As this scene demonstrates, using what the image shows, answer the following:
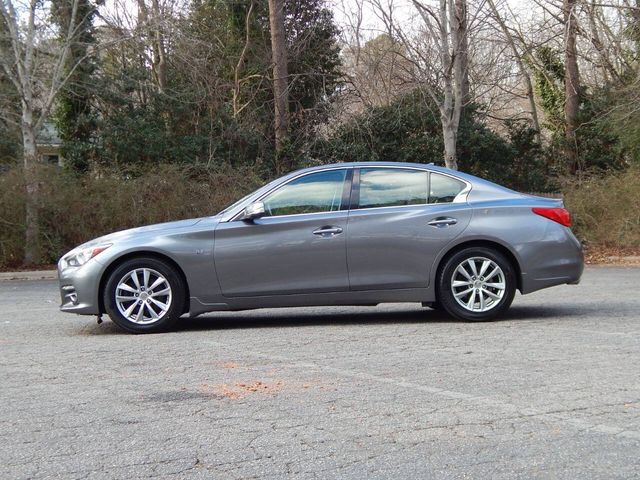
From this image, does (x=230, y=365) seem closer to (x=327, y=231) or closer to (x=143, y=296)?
(x=143, y=296)

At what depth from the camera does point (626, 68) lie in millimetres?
26219

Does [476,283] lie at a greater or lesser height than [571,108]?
lesser

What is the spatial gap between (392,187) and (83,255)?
3182mm

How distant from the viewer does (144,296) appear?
329 inches

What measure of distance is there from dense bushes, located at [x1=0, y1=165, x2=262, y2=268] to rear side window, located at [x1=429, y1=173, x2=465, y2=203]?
10.9 metres

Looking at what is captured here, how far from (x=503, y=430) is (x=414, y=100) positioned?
82.2 ft

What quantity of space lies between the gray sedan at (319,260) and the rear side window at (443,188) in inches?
4.7

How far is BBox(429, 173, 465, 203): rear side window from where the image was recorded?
28.6 ft

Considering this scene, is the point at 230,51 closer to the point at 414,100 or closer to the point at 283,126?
the point at 283,126

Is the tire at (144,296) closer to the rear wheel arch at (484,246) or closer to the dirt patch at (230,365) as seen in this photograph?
the dirt patch at (230,365)

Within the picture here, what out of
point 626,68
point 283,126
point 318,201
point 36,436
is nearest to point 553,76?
point 626,68

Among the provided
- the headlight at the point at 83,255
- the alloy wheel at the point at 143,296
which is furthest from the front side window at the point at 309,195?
the headlight at the point at 83,255

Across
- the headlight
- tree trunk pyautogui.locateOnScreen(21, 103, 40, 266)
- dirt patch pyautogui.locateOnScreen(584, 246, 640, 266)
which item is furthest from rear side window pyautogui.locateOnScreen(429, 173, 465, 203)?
tree trunk pyautogui.locateOnScreen(21, 103, 40, 266)

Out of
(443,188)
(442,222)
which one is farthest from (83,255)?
(443,188)
